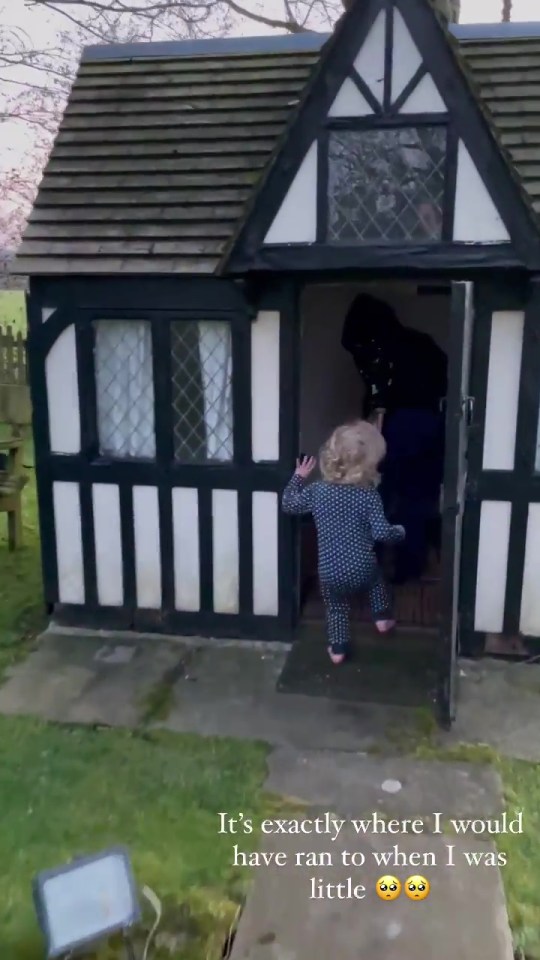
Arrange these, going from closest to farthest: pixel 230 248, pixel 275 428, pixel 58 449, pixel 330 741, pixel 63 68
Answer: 1. pixel 330 741
2. pixel 230 248
3. pixel 275 428
4. pixel 58 449
5. pixel 63 68

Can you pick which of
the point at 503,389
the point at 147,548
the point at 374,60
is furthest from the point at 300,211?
the point at 147,548

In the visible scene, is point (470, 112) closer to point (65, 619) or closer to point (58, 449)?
point (58, 449)

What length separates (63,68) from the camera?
14.4 metres

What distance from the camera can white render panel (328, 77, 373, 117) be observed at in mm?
4594

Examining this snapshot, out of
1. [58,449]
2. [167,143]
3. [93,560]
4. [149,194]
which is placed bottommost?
[93,560]

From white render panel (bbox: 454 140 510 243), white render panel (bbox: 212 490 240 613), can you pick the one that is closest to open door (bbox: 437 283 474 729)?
white render panel (bbox: 454 140 510 243)

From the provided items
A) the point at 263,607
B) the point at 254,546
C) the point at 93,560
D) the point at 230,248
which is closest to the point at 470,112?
the point at 230,248

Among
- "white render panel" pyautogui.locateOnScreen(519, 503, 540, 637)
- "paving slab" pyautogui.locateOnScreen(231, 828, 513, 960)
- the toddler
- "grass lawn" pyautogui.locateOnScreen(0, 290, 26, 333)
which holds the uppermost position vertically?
"grass lawn" pyautogui.locateOnScreen(0, 290, 26, 333)

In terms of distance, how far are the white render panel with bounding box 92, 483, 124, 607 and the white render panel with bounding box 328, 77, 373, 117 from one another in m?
2.78

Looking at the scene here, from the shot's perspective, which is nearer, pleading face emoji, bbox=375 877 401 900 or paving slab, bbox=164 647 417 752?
pleading face emoji, bbox=375 877 401 900

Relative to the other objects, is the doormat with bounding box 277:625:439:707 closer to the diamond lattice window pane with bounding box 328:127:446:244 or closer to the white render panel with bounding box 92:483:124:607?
the white render panel with bounding box 92:483:124:607

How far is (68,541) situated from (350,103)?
3419 mm

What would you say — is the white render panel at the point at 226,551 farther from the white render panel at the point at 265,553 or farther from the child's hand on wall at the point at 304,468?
the child's hand on wall at the point at 304,468

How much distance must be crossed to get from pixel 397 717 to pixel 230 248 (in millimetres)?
2856
